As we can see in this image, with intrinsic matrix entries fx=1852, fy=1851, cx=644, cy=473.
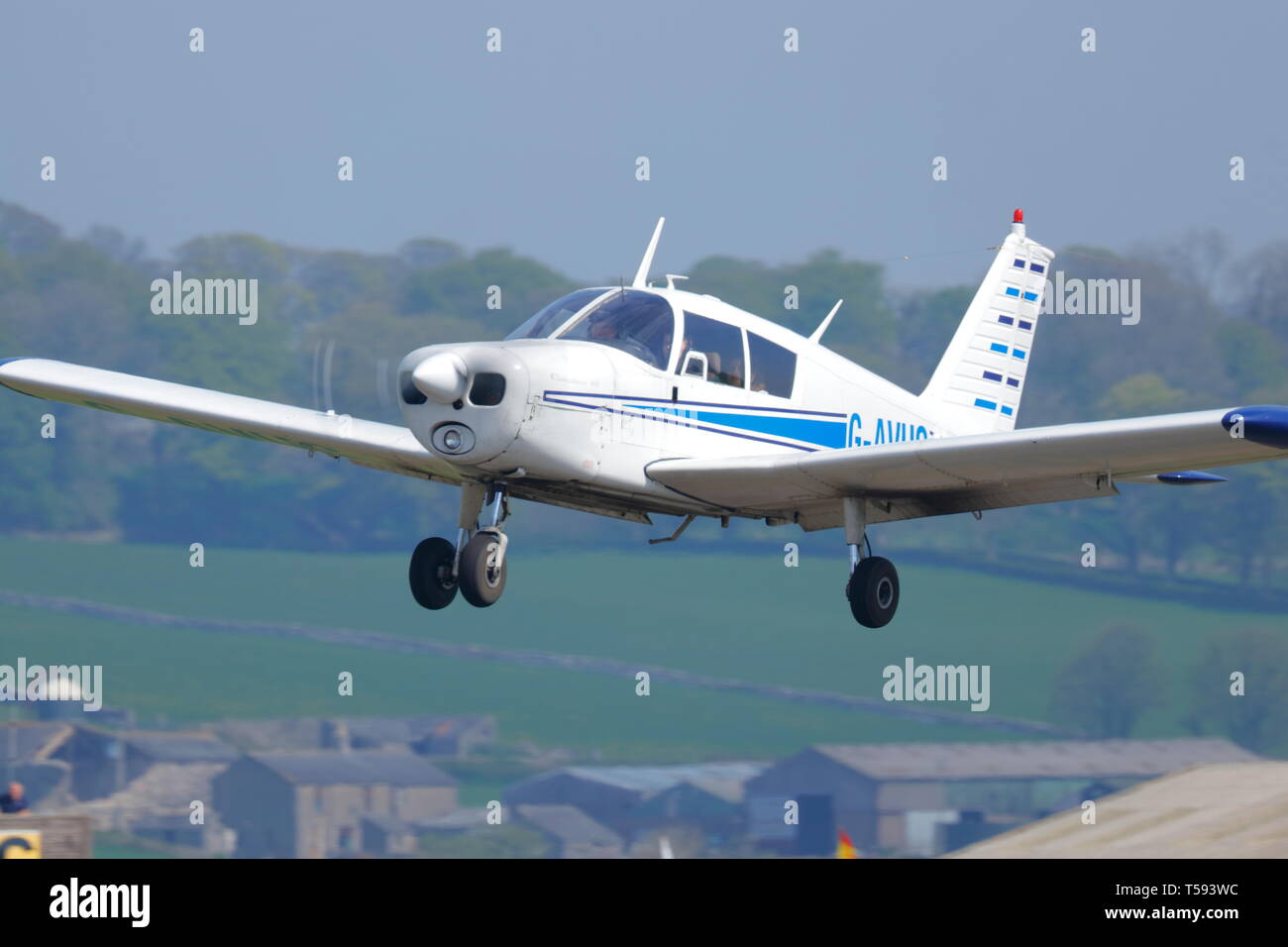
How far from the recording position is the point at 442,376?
13.2 meters

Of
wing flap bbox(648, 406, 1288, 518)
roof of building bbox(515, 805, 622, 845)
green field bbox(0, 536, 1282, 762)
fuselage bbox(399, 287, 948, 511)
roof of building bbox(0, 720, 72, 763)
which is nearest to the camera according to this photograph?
fuselage bbox(399, 287, 948, 511)

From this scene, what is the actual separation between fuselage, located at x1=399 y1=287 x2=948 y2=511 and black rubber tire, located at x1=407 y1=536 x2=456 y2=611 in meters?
0.97

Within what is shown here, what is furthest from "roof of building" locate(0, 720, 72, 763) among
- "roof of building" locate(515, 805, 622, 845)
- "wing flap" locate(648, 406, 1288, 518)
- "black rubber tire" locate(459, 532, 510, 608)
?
"black rubber tire" locate(459, 532, 510, 608)

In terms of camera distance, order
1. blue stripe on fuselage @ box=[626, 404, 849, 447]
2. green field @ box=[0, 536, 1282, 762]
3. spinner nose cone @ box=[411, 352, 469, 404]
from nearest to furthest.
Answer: spinner nose cone @ box=[411, 352, 469, 404], blue stripe on fuselage @ box=[626, 404, 849, 447], green field @ box=[0, 536, 1282, 762]

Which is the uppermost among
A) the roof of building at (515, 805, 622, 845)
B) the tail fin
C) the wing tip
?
the tail fin

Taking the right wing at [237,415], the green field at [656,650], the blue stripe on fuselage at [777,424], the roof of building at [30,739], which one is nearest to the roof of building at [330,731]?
the green field at [656,650]

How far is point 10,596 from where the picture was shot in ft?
254

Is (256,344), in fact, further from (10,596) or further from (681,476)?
(681,476)

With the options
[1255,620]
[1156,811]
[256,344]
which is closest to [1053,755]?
[1255,620]

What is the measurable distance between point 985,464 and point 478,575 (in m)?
4.17

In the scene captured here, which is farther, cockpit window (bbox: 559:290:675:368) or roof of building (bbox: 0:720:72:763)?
roof of building (bbox: 0:720:72:763)

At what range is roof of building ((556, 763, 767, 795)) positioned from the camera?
179 feet

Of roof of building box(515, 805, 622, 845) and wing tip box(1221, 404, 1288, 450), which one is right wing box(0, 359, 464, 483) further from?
roof of building box(515, 805, 622, 845)

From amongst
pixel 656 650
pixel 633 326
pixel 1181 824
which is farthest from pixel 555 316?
pixel 656 650
